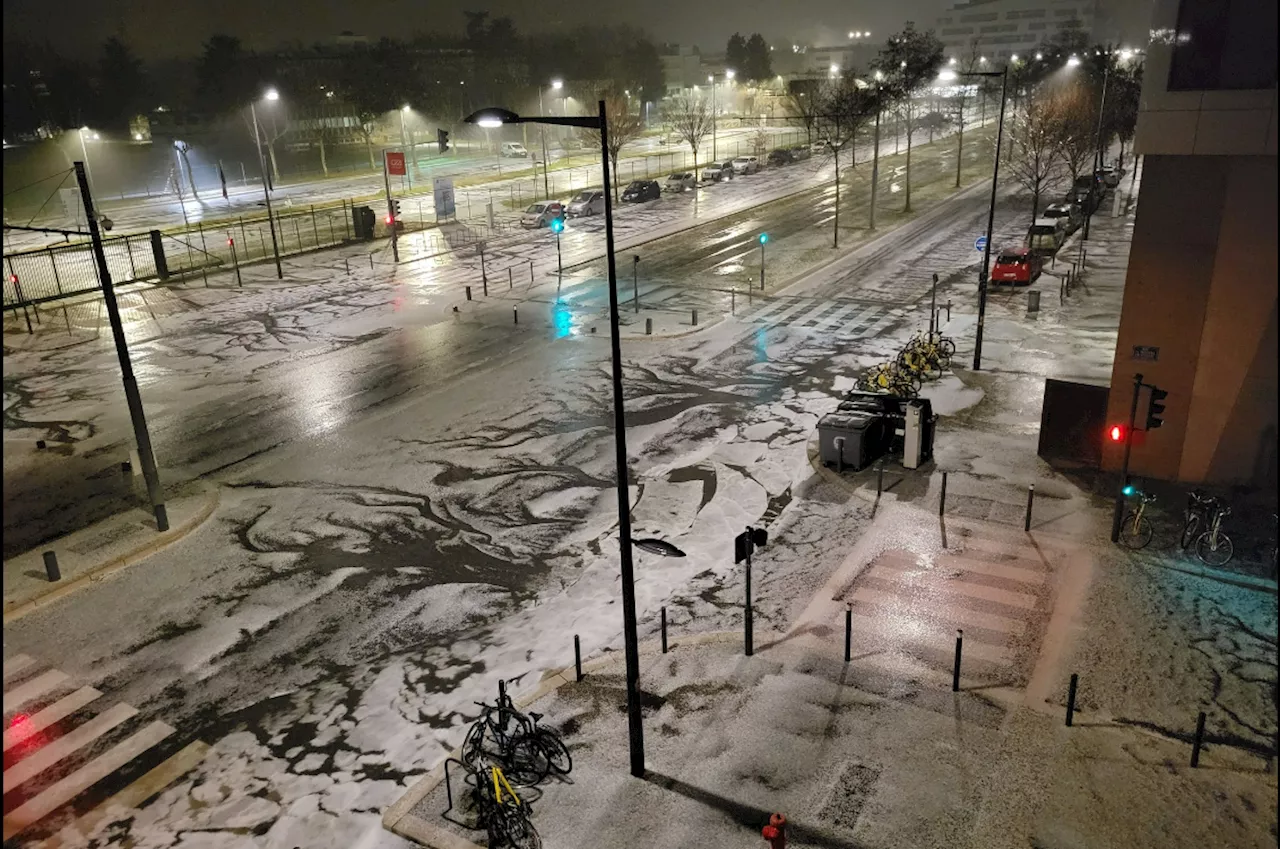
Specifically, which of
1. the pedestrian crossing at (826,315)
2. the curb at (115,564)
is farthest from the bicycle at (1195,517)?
the curb at (115,564)

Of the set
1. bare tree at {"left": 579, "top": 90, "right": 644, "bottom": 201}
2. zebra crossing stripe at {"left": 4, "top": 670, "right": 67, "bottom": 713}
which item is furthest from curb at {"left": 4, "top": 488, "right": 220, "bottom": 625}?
bare tree at {"left": 579, "top": 90, "right": 644, "bottom": 201}

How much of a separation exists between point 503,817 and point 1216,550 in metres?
11.5

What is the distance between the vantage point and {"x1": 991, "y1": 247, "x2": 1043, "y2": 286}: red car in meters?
31.9

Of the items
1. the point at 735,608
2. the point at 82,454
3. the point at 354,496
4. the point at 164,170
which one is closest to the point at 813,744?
the point at 735,608

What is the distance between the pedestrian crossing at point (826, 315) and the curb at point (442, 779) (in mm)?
16382

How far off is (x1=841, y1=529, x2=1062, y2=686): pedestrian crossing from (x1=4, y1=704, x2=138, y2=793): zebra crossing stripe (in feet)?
31.2

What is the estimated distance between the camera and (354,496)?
56.2 feet

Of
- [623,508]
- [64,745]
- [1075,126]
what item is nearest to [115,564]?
[64,745]

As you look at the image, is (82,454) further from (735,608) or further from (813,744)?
(813,744)

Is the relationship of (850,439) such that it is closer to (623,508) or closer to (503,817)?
(623,508)

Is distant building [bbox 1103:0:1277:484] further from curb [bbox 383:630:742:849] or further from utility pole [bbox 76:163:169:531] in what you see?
utility pole [bbox 76:163:169:531]

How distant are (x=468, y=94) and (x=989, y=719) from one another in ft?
350

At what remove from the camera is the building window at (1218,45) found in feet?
46.1

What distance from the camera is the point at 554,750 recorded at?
9805 millimetres
